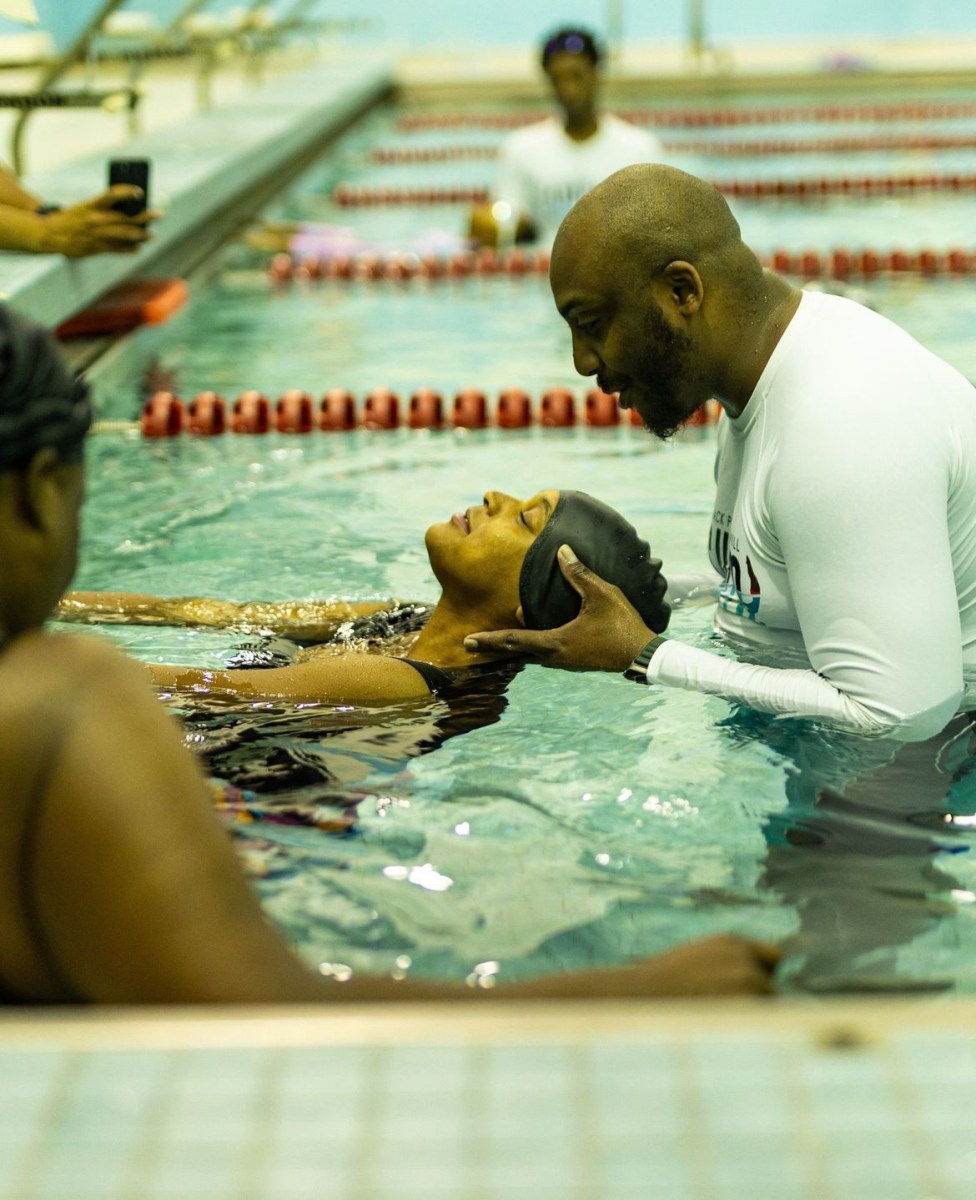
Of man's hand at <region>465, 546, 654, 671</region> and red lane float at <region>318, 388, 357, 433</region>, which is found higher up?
man's hand at <region>465, 546, 654, 671</region>

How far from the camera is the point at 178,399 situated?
6.37 meters

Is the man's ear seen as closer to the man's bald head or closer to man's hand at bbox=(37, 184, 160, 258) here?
the man's bald head

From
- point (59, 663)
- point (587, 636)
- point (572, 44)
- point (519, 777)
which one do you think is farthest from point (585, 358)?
point (572, 44)

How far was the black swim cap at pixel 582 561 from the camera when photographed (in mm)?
3059

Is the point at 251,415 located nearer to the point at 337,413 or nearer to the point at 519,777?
the point at 337,413

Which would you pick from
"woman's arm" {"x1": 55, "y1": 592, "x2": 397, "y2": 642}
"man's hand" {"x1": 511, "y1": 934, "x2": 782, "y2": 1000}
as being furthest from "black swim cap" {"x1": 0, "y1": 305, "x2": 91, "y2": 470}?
"woman's arm" {"x1": 55, "y1": 592, "x2": 397, "y2": 642}

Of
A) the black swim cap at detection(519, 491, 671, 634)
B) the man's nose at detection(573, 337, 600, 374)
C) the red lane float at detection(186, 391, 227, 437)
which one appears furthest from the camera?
the red lane float at detection(186, 391, 227, 437)

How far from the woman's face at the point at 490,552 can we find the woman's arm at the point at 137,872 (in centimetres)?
162

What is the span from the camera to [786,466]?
259 centimetres

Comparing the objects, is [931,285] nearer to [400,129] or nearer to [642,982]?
[642,982]

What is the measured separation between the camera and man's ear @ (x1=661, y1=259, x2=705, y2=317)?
107 inches

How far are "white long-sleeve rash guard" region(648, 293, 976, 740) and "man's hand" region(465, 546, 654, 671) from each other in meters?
0.22

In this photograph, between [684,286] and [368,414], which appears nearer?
[684,286]

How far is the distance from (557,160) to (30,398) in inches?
304
